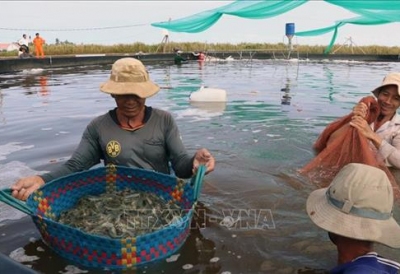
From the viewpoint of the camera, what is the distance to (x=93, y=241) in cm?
236

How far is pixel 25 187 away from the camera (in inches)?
106

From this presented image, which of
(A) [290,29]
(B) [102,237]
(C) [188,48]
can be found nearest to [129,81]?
(B) [102,237]

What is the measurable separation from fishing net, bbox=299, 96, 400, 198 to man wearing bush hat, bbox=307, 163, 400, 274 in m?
2.35

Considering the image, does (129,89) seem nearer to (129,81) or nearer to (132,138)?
(129,81)

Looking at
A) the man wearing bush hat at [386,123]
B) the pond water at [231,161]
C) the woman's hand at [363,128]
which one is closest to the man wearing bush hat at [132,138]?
the pond water at [231,161]

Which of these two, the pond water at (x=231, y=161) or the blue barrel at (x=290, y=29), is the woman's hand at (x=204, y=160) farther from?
the blue barrel at (x=290, y=29)

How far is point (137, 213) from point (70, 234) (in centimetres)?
55

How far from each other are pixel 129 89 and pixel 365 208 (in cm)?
184

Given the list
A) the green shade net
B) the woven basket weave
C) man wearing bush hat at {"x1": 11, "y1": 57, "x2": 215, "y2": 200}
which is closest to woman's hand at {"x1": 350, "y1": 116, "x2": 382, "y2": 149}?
man wearing bush hat at {"x1": 11, "y1": 57, "x2": 215, "y2": 200}

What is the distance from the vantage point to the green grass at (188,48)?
28984 millimetres

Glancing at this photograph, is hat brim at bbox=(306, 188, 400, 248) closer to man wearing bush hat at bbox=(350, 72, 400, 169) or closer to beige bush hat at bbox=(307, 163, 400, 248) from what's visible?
beige bush hat at bbox=(307, 163, 400, 248)

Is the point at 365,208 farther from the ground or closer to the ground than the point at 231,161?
farther from the ground

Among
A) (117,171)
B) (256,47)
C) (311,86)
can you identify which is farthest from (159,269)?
(256,47)

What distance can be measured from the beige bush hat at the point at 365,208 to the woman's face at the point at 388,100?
276 cm
